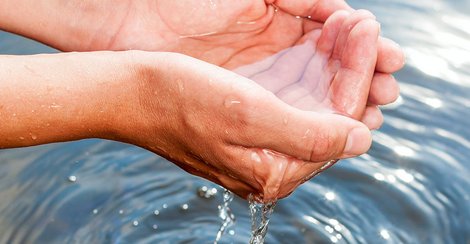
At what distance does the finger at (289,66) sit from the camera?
2137mm

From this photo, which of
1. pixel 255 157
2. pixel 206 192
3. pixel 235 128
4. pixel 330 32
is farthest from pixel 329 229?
pixel 235 128

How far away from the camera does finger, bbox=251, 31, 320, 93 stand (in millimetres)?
2137

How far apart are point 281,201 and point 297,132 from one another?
108 centimetres

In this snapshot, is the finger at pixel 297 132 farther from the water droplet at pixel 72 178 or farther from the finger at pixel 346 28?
the water droplet at pixel 72 178

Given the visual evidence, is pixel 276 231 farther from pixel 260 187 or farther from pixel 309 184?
pixel 260 187

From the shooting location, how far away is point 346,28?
206 centimetres

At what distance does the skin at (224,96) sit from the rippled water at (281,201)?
65cm

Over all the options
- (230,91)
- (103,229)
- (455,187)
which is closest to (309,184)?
(455,187)

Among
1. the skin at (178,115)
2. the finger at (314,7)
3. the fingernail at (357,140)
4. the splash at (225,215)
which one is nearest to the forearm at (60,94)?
the skin at (178,115)

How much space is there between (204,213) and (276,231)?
29 centimetres

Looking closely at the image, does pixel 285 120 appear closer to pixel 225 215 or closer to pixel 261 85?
pixel 261 85

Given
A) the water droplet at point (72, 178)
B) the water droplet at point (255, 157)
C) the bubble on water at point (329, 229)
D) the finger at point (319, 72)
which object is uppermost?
the finger at point (319, 72)

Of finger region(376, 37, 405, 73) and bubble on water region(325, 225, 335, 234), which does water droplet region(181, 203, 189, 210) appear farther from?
finger region(376, 37, 405, 73)

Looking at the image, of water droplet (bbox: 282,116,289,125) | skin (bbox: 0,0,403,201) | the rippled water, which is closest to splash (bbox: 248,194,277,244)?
the rippled water
